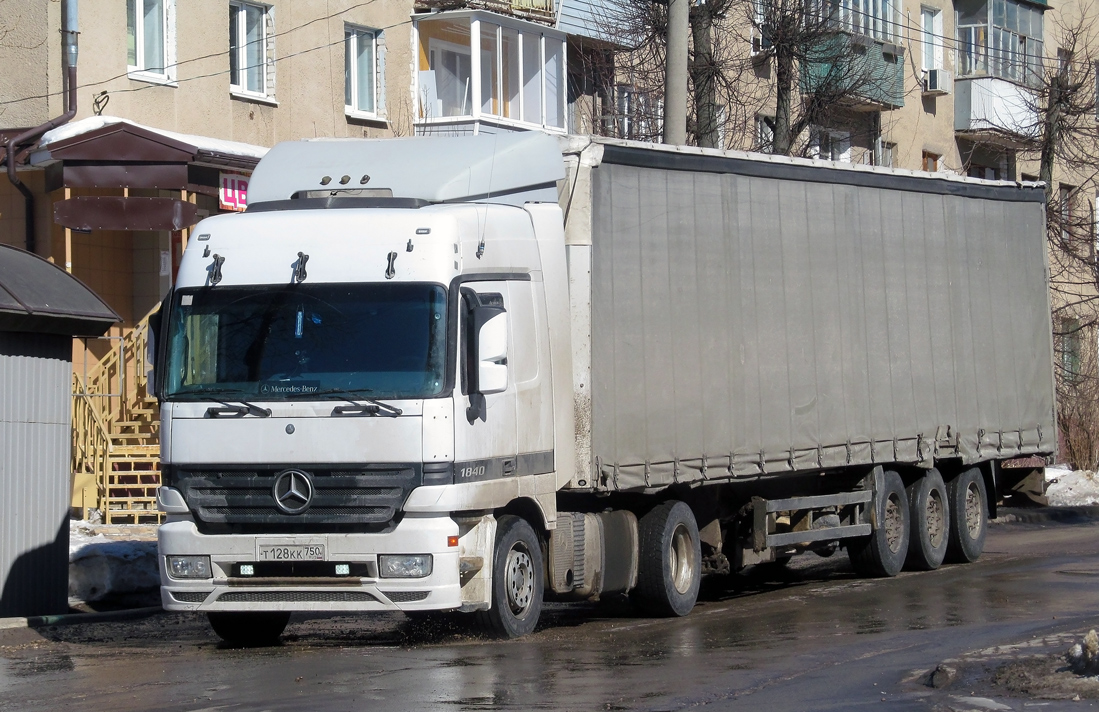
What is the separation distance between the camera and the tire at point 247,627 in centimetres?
1089

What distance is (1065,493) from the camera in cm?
2420

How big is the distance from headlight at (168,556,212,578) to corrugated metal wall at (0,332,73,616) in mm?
2962

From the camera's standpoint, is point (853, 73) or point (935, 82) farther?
point (935, 82)

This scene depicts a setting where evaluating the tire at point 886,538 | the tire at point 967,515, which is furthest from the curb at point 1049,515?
the tire at point 886,538

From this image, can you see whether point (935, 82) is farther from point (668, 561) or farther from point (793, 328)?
point (668, 561)

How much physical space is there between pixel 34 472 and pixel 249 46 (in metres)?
12.0

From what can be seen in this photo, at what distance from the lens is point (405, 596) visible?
32.5 ft

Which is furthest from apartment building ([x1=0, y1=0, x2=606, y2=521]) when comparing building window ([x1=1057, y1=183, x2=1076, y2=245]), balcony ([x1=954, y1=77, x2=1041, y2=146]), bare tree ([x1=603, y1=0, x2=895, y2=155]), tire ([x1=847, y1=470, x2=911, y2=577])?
balcony ([x1=954, y1=77, x2=1041, y2=146])

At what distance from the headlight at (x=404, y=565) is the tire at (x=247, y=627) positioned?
1.47m

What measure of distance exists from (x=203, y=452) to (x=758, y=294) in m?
4.94

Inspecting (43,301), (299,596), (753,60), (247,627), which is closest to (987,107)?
(753,60)

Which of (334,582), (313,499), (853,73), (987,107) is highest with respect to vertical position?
(987,107)

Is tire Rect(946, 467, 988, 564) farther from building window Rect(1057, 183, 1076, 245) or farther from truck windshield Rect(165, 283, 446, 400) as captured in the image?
building window Rect(1057, 183, 1076, 245)

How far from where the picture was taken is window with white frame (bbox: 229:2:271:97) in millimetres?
23359
